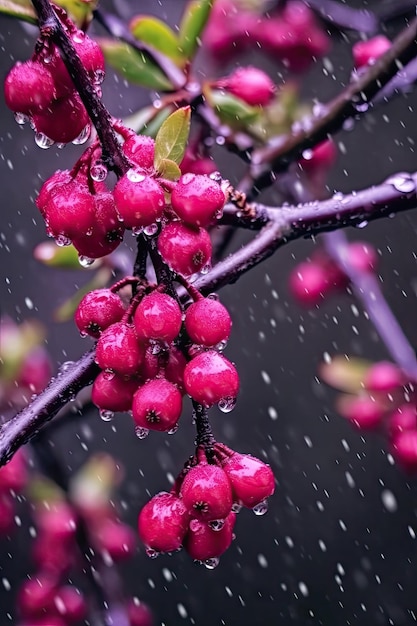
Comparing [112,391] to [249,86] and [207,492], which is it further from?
[249,86]

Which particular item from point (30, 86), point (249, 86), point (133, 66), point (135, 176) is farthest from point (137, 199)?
point (249, 86)

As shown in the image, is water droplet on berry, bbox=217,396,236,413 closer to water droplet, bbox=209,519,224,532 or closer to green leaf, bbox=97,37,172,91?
water droplet, bbox=209,519,224,532

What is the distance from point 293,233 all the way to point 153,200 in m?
0.32

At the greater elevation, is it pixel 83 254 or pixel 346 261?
pixel 83 254

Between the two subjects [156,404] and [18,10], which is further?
[18,10]

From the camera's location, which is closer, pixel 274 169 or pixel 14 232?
pixel 274 169

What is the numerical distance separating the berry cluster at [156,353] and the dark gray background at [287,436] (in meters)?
2.16

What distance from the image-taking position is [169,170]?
65cm

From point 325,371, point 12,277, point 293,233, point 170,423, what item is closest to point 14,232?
point 12,277

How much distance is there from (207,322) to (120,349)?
0.08 meters

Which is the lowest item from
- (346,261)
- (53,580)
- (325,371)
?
(53,580)

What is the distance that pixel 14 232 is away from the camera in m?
2.87

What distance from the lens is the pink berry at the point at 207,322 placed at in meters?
0.62

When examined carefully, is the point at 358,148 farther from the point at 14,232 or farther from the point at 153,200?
the point at 153,200
